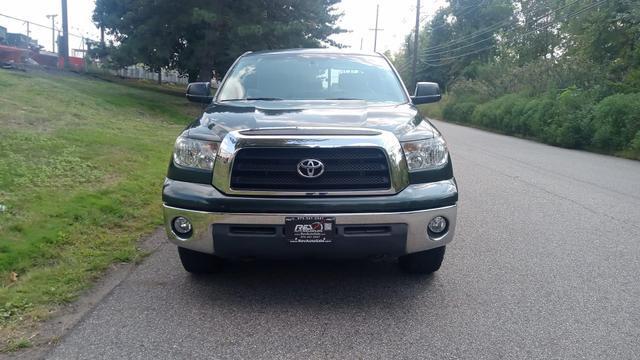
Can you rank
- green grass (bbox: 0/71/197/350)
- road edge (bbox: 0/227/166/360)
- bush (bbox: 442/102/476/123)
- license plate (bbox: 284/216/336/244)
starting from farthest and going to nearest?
1. bush (bbox: 442/102/476/123)
2. green grass (bbox: 0/71/197/350)
3. license plate (bbox: 284/216/336/244)
4. road edge (bbox: 0/227/166/360)

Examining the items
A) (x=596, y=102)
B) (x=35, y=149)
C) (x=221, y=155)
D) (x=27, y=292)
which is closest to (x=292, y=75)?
(x=221, y=155)

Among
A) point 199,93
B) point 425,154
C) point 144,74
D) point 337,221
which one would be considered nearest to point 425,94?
point 425,154

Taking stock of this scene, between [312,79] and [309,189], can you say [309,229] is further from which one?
[312,79]

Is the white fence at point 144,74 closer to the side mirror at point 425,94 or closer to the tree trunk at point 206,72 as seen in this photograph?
the tree trunk at point 206,72

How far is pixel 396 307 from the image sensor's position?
3943 millimetres

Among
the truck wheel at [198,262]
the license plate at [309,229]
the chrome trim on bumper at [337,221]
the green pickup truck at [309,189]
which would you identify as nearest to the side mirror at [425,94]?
the green pickup truck at [309,189]

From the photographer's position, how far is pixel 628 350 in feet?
10.9

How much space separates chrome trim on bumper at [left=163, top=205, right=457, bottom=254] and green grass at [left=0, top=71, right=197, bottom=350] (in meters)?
0.95

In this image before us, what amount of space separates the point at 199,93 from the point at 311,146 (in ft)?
8.22

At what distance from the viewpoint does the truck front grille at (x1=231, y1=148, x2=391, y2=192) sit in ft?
12.3

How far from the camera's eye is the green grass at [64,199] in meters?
4.16

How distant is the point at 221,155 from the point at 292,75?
188 centimetres

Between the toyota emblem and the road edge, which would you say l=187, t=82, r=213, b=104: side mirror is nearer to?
the road edge

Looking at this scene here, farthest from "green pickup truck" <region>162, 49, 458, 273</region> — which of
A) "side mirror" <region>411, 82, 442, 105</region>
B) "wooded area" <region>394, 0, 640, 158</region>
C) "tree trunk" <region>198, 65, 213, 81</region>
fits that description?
"tree trunk" <region>198, 65, 213, 81</region>
